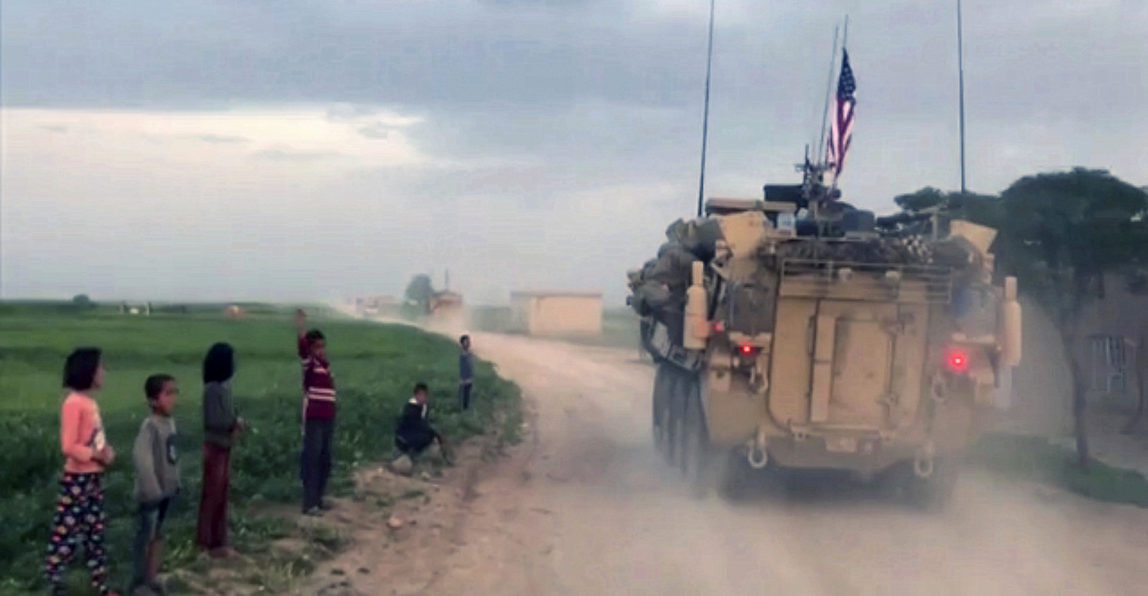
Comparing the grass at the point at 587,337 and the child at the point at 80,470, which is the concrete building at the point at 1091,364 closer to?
the child at the point at 80,470

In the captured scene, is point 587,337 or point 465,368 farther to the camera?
point 587,337

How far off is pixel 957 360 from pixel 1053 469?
491 centimetres

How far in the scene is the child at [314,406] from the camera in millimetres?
11266

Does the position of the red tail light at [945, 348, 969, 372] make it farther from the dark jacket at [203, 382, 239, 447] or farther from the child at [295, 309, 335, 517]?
the dark jacket at [203, 382, 239, 447]

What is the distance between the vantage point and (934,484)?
1323 centimetres

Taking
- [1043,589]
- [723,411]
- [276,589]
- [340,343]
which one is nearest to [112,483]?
[276,589]

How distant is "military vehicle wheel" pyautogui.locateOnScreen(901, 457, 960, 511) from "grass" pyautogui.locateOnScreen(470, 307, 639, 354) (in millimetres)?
38260

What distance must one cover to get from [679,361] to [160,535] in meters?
7.53

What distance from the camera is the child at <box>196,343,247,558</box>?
9.40 m

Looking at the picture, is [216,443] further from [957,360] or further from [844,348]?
[957,360]

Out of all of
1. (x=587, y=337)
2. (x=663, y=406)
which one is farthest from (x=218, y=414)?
(x=587, y=337)

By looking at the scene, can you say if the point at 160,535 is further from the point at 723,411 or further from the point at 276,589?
the point at 723,411

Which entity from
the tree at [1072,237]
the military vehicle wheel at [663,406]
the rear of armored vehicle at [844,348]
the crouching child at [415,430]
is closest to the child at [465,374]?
the military vehicle wheel at [663,406]

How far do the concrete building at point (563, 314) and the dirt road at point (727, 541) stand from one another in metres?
57.4
